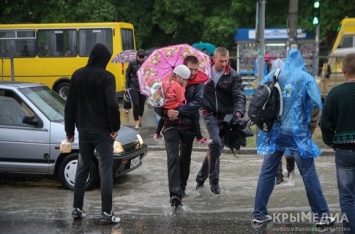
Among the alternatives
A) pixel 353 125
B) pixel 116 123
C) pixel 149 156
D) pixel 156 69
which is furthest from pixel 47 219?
pixel 149 156

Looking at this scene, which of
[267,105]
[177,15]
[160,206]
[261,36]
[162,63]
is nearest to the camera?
[267,105]

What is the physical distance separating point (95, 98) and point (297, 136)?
84.8 inches

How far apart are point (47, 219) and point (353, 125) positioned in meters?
3.50

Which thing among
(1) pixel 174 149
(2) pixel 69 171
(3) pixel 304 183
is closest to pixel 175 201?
(1) pixel 174 149

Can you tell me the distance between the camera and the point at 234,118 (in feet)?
27.9

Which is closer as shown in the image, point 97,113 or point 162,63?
point 97,113

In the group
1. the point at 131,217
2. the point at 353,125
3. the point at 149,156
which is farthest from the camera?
the point at 149,156

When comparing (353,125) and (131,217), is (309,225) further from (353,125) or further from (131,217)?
(131,217)

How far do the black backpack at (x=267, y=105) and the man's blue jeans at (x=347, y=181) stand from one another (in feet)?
3.04

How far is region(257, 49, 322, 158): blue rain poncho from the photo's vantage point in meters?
6.72

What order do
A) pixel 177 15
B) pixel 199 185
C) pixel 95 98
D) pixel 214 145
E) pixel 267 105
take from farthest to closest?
pixel 177 15, pixel 199 185, pixel 214 145, pixel 95 98, pixel 267 105

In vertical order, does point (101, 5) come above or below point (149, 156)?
above

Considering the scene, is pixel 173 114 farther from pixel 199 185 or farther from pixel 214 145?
pixel 199 185

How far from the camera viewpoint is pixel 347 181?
5930mm
